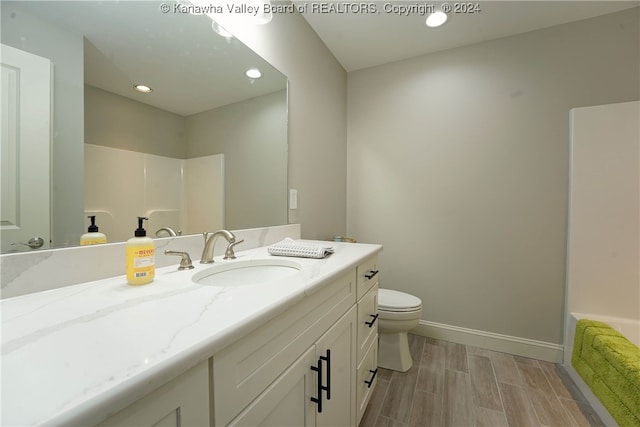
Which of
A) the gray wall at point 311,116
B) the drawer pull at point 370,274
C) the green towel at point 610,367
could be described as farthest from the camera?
the gray wall at point 311,116

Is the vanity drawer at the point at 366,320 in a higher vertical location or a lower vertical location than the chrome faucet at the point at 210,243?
lower

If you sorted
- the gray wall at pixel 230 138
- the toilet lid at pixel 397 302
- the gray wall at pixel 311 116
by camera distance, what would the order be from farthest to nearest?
the toilet lid at pixel 397 302, the gray wall at pixel 311 116, the gray wall at pixel 230 138

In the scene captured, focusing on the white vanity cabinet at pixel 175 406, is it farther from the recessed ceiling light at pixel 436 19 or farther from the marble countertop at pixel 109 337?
the recessed ceiling light at pixel 436 19

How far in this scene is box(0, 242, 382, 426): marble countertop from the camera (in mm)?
294

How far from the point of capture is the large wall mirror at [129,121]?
0.65m

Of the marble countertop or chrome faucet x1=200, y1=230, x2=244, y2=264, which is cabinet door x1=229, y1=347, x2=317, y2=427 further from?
chrome faucet x1=200, y1=230, x2=244, y2=264

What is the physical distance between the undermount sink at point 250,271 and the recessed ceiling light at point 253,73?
94 cm

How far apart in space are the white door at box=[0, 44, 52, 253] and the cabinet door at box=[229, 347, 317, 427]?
66 cm

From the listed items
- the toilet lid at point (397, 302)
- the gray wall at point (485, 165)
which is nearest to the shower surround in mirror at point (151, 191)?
the toilet lid at point (397, 302)

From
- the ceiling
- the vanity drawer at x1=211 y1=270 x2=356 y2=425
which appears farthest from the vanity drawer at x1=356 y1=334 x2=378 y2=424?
the ceiling

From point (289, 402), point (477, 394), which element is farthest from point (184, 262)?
point (477, 394)

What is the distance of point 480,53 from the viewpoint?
2.00m

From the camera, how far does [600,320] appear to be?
64.8 inches

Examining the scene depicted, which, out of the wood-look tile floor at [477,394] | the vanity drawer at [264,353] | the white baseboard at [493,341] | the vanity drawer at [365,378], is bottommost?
the wood-look tile floor at [477,394]
